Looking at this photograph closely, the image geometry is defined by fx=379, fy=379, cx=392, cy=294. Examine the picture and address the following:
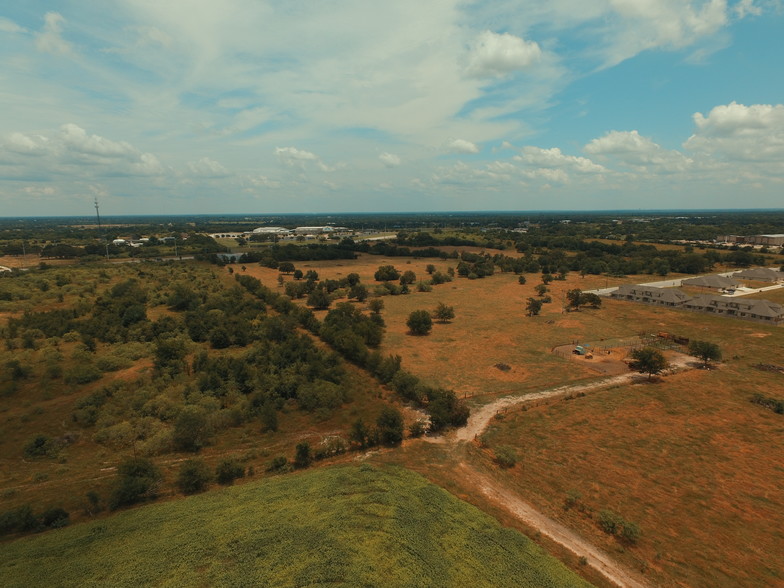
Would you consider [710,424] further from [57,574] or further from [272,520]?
[57,574]

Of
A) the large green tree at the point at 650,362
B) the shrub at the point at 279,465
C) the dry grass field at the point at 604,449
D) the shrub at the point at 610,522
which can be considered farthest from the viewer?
the large green tree at the point at 650,362

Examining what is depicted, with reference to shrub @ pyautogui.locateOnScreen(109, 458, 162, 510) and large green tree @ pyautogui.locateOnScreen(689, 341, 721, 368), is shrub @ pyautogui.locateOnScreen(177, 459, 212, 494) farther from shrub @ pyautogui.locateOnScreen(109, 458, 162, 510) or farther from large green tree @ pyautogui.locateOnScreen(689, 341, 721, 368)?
large green tree @ pyautogui.locateOnScreen(689, 341, 721, 368)

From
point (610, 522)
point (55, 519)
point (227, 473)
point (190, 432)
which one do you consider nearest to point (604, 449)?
point (610, 522)

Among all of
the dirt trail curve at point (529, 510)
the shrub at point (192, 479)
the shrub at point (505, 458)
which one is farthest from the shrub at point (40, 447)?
the shrub at point (505, 458)

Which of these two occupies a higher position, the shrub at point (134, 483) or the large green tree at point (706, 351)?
the large green tree at point (706, 351)

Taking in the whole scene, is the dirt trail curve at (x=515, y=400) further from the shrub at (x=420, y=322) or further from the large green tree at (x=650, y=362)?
the shrub at (x=420, y=322)

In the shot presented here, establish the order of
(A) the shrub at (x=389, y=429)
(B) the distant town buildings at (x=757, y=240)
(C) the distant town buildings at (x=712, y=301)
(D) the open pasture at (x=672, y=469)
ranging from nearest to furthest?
1. (D) the open pasture at (x=672, y=469)
2. (A) the shrub at (x=389, y=429)
3. (C) the distant town buildings at (x=712, y=301)
4. (B) the distant town buildings at (x=757, y=240)

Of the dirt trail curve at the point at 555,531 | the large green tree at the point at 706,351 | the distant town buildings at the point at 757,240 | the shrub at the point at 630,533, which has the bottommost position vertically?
the dirt trail curve at the point at 555,531
